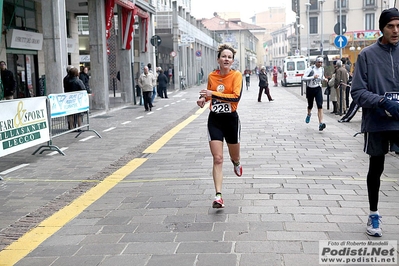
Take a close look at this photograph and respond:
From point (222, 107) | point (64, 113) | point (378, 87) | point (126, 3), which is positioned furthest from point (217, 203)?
point (126, 3)

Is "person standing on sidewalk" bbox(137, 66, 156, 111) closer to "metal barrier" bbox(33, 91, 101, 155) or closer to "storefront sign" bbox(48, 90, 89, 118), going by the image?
"metal barrier" bbox(33, 91, 101, 155)

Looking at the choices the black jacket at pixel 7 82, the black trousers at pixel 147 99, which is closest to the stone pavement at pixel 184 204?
the black jacket at pixel 7 82

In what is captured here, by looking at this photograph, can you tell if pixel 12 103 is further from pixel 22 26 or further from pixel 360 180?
pixel 22 26

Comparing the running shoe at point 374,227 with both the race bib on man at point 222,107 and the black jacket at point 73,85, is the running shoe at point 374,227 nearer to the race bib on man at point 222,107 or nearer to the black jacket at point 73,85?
the race bib on man at point 222,107

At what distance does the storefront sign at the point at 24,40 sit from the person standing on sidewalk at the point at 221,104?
49.0 feet

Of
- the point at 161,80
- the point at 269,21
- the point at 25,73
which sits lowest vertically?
the point at 161,80

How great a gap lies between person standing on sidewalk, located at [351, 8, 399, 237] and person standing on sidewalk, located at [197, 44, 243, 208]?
5.05 feet

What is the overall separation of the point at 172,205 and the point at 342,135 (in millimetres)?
6928

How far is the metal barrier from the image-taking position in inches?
389

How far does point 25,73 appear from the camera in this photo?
67.6ft

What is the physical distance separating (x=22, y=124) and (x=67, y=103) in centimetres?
253

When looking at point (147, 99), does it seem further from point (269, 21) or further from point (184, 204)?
point (269, 21)

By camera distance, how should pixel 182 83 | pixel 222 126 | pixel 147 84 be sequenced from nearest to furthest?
pixel 222 126 < pixel 147 84 < pixel 182 83

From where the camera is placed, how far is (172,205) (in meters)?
5.73
